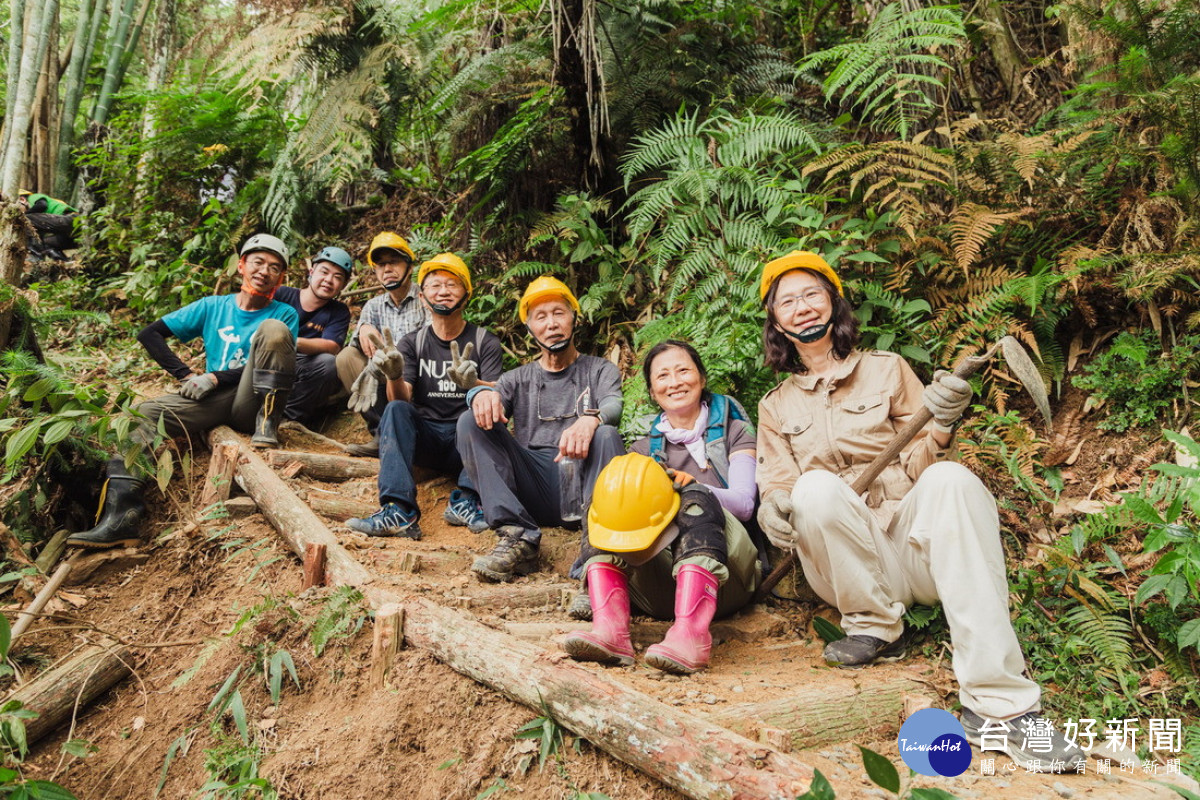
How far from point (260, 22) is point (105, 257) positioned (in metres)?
3.59

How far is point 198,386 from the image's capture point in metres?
4.87

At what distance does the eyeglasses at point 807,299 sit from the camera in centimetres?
344

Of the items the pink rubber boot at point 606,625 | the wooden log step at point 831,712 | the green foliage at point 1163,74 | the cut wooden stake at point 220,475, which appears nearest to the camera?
the wooden log step at point 831,712

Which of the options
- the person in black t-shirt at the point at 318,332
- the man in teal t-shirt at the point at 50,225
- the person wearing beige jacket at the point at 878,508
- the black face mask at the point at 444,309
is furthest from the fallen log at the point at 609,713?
the man in teal t-shirt at the point at 50,225

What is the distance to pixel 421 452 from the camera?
15.5 ft

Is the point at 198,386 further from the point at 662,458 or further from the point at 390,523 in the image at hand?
the point at 662,458

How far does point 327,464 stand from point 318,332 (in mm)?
1195

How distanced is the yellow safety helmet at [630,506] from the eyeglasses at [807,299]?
3.54 ft

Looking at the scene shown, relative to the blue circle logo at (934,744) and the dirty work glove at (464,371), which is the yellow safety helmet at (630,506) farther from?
the dirty work glove at (464,371)

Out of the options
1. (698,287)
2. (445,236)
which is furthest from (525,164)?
(698,287)

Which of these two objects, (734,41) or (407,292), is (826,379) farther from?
(734,41)

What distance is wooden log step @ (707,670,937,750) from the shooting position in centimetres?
238

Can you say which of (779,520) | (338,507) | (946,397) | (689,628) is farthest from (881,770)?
(338,507)

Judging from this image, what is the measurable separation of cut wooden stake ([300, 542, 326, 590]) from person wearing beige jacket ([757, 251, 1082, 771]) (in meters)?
2.12
